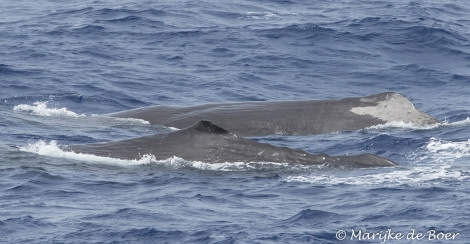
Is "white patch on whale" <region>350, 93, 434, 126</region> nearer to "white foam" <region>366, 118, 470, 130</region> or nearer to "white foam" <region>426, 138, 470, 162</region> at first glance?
"white foam" <region>366, 118, 470, 130</region>

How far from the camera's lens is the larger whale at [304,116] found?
24062mm

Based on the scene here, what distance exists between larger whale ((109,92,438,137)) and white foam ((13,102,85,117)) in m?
2.91

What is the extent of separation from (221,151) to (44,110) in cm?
996

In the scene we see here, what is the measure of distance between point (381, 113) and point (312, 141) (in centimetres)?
230

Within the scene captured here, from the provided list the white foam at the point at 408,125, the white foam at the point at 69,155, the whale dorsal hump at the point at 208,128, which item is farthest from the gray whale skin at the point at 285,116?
the whale dorsal hump at the point at 208,128

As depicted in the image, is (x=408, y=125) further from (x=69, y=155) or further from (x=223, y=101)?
(x=69, y=155)

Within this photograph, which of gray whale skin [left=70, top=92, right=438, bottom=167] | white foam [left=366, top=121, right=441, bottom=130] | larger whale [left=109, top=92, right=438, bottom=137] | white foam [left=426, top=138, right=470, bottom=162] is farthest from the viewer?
larger whale [left=109, top=92, right=438, bottom=137]

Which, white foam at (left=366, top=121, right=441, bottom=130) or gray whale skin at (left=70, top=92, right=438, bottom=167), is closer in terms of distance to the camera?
white foam at (left=366, top=121, right=441, bottom=130)

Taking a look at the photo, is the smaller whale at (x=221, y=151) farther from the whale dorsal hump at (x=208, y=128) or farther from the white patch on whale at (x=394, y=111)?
the white patch on whale at (x=394, y=111)

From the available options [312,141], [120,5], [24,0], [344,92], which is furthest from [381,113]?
[24,0]

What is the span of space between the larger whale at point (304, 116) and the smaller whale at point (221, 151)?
4562mm

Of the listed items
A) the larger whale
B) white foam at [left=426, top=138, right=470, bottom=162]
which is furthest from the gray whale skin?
white foam at [left=426, top=138, right=470, bottom=162]

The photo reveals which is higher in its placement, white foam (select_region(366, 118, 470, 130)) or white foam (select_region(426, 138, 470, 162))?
white foam (select_region(426, 138, 470, 162))

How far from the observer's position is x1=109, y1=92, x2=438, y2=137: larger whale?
24.1 metres
